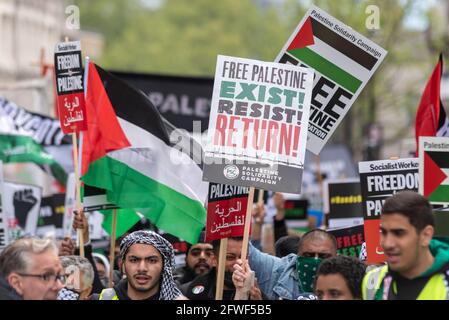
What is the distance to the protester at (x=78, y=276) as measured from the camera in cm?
902

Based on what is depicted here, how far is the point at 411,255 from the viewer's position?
686 cm

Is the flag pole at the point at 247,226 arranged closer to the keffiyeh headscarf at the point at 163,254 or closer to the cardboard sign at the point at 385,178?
the keffiyeh headscarf at the point at 163,254

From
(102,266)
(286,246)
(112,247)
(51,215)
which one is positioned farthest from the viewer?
(51,215)

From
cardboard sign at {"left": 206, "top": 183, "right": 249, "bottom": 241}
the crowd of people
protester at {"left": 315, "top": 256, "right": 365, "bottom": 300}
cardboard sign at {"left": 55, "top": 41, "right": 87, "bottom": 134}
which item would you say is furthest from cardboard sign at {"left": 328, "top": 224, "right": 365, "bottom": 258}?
protester at {"left": 315, "top": 256, "right": 365, "bottom": 300}

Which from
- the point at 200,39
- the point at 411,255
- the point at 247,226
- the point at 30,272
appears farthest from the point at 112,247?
the point at 200,39

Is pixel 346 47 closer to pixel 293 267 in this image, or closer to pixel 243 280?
pixel 293 267

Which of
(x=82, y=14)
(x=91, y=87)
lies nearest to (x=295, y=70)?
(x=91, y=87)

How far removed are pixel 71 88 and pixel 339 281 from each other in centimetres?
432

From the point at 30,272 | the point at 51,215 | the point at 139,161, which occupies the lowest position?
the point at 30,272

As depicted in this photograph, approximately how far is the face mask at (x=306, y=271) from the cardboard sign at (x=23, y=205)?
515cm

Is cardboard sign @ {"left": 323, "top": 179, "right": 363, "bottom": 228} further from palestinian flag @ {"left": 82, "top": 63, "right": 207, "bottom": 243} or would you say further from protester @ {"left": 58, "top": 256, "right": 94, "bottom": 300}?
protester @ {"left": 58, "top": 256, "right": 94, "bottom": 300}

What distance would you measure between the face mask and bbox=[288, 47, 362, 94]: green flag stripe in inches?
64.2
